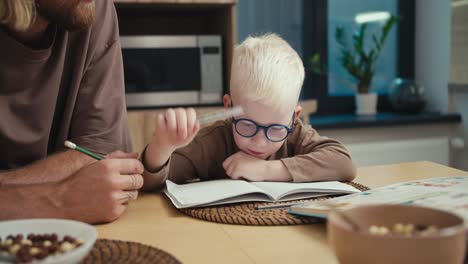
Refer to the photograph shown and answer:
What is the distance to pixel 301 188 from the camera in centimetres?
100

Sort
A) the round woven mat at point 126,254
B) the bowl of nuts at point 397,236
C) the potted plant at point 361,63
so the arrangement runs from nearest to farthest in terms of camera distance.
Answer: the bowl of nuts at point 397,236 < the round woven mat at point 126,254 < the potted plant at point 361,63

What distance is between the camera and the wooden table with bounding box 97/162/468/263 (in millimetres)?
717

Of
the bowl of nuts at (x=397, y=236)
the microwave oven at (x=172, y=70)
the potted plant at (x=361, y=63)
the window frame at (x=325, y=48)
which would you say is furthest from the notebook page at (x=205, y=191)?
the window frame at (x=325, y=48)

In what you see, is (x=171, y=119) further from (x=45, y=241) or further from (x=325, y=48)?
(x=325, y=48)

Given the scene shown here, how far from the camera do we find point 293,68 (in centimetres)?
122

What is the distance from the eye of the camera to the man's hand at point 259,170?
1130mm

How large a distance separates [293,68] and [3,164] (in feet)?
2.38

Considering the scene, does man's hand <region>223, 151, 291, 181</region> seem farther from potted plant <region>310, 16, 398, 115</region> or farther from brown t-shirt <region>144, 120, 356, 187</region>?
potted plant <region>310, 16, 398, 115</region>

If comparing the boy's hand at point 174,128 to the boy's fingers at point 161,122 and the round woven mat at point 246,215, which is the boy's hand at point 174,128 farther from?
the round woven mat at point 246,215

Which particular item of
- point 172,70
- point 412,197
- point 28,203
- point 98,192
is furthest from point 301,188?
point 172,70

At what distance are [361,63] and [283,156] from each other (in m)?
2.00

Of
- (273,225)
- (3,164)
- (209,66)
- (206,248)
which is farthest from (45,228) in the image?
(209,66)

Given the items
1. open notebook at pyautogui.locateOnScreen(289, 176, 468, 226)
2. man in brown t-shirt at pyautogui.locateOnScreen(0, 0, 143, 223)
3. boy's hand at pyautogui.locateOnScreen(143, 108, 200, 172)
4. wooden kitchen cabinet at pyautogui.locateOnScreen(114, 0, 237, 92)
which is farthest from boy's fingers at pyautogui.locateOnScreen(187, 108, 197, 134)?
wooden kitchen cabinet at pyautogui.locateOnScreen(114, 0, 237, 92)

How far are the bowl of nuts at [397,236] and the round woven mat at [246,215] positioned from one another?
0.85ft
